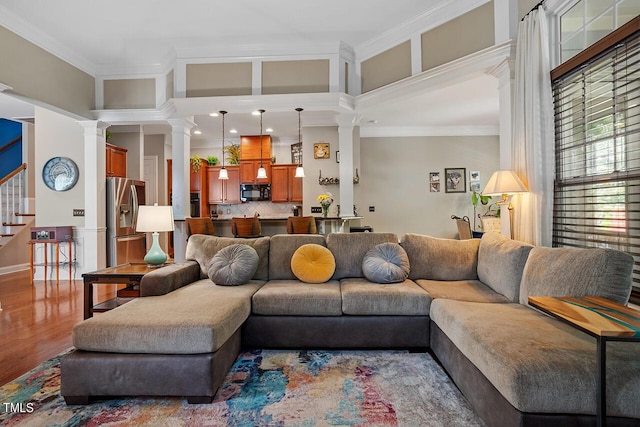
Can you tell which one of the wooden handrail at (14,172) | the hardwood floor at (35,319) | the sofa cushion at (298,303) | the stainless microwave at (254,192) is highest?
the wooden handrail at (14,172)

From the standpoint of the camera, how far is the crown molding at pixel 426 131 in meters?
7.33

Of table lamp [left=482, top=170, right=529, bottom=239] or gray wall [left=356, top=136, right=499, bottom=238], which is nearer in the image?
table lamp [left=482, top=170, right=529, bottom=239]

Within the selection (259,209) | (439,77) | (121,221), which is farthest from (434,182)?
(121,221)

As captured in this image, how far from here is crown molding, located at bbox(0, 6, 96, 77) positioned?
377 cm

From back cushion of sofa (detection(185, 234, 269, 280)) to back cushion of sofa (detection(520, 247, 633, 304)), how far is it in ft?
7.15

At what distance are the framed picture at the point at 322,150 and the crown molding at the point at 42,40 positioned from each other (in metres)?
3.74

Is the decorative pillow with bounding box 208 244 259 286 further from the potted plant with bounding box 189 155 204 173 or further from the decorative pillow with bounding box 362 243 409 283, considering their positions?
the potted plant with bounding box 189 155 204 173

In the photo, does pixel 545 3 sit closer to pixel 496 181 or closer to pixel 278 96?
pixel 496 181

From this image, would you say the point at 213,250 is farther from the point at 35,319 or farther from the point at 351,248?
the point at 35,319

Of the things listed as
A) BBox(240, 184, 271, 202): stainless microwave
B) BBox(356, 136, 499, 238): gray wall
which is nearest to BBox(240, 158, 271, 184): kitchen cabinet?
BBox(240, 184, 271, 202): stainless microwave

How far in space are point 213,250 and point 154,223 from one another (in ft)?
1.98

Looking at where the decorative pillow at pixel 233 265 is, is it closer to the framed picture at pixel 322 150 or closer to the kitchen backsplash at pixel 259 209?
the framed picture at pixel 322 150

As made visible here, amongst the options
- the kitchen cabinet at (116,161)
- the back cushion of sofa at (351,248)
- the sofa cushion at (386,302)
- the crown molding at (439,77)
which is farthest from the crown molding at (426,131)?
Answer: the sofa cushion at (386,302)

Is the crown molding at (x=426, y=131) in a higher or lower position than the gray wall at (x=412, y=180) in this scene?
higher
